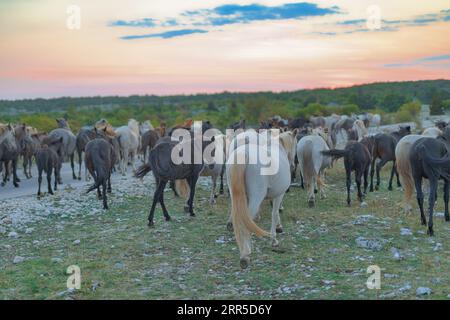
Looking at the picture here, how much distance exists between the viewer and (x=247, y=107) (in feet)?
170

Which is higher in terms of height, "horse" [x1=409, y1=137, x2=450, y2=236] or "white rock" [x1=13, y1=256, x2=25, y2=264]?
"horse" [x1=409, y1=137, x2=450, y2=236]

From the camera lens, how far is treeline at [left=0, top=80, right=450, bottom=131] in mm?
46000

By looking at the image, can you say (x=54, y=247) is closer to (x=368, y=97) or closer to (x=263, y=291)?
(x=263, y=291)

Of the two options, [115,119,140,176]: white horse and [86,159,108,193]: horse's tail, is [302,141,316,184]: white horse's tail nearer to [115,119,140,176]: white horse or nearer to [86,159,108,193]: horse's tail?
[86,159,108,193]: horse's tail

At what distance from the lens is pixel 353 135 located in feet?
64.6

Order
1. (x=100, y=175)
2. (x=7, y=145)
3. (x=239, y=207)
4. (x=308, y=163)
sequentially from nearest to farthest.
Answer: (x=239, y=207) < (x=100, y=175) < (x=308, y=163) < (x=7, y=145)

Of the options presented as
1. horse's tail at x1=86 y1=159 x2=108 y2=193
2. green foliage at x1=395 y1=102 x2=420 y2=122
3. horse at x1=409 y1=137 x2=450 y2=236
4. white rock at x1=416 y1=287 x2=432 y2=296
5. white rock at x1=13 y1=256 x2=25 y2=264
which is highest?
green foliage at x1=395 y1=102 x2=420 y2=122

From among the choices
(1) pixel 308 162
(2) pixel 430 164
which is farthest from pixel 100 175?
(2) pixel 430 164

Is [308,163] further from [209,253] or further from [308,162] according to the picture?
[209,253]

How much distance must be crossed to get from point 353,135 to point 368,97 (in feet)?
161

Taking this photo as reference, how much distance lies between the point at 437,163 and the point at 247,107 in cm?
4294

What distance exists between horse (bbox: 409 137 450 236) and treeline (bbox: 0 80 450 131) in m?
30.0

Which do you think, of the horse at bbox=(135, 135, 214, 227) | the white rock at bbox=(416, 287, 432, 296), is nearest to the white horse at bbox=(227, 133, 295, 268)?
the white rock at bbox=(416, 287, 432, 296)
